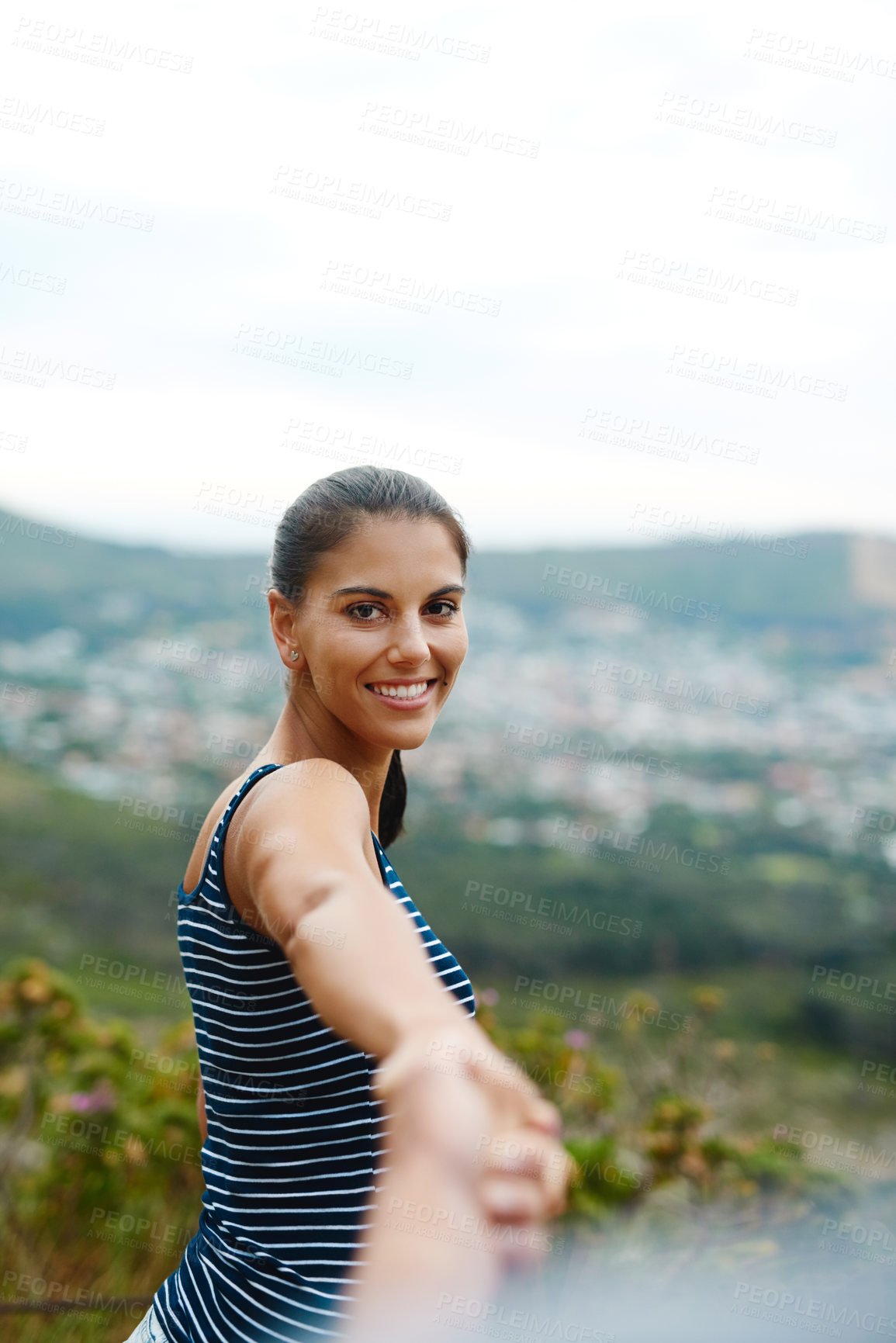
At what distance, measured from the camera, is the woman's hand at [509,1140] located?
0.69m

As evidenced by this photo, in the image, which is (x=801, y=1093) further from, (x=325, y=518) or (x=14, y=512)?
(x=14, y=512)

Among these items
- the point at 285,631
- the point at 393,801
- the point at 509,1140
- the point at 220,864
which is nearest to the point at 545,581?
the point at 393,801

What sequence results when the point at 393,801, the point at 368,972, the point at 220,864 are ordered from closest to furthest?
Result: the point at 368,972, the point at 220,864, the point at 393,801

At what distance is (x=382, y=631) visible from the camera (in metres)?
1.48

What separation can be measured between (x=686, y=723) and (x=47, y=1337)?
4026 millimetres

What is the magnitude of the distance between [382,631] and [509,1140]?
0.85 m

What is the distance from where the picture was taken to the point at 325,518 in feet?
5.01

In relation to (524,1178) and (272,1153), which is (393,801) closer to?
(272,1153)

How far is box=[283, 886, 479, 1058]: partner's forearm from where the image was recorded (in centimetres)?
90

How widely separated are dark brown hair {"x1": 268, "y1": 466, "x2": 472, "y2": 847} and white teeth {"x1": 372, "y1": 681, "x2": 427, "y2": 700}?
182 millimetres

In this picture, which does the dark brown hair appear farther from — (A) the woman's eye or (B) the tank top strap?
(B) the tank top strap

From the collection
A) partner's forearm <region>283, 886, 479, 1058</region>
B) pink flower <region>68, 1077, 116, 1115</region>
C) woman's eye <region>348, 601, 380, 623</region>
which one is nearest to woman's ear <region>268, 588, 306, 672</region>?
woman's eye <region>348, 601, 380, 623</region>

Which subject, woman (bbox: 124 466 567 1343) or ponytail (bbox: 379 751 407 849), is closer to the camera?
woman (bbox: 124 466 567 1343)

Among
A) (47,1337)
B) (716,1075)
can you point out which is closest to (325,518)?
Result: (47,1337)
